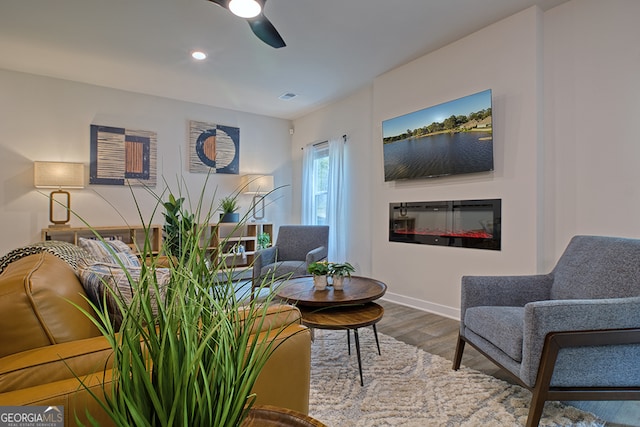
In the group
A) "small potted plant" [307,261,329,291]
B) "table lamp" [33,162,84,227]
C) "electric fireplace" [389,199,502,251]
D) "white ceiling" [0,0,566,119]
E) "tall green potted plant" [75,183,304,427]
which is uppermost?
"white ceiling" [0,0,566,119]

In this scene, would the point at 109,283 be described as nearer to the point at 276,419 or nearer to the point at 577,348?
the point at 276,419

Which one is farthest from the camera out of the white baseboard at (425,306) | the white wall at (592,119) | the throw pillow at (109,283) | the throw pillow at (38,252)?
the white baseboard at (425,306)

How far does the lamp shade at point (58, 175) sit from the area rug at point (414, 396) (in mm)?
3534

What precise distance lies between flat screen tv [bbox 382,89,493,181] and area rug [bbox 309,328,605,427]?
177 cm

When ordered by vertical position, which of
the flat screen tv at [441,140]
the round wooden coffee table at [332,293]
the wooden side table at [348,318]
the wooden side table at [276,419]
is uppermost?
the flat screen tv at [441,140]

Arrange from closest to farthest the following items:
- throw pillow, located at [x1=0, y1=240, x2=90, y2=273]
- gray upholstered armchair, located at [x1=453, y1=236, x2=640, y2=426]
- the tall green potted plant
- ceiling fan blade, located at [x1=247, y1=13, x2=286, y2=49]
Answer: the tall green potted plant → throw pillow, located at [x1=0, y1=240, x2=90, y2=273] → gray upholstered armchair, located at [x1=453, y1=236, x2=640, y2=426] → ceiling fan blade, located at [x1=247, y1=13, x2=286, y2=49]

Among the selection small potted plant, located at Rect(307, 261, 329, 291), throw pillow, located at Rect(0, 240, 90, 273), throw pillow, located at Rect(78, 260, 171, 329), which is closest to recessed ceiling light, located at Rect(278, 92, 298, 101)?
small potted plant, located at Rect(307, 261, 329, 291)

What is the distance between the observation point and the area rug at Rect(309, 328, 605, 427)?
165cm

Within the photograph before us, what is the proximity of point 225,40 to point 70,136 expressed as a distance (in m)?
2.51

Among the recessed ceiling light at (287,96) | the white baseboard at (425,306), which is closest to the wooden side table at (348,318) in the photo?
the white baseboard at (425,306)

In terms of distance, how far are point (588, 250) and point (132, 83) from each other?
4964 millimetres

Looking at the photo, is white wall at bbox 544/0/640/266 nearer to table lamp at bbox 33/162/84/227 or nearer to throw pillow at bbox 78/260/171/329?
throw pillow at bbox 78/260/171/329

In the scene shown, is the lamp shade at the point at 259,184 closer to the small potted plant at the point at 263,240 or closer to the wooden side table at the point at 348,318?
the small potted plant at the point at 263,240

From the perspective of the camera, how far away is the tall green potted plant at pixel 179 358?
1.83 feet
